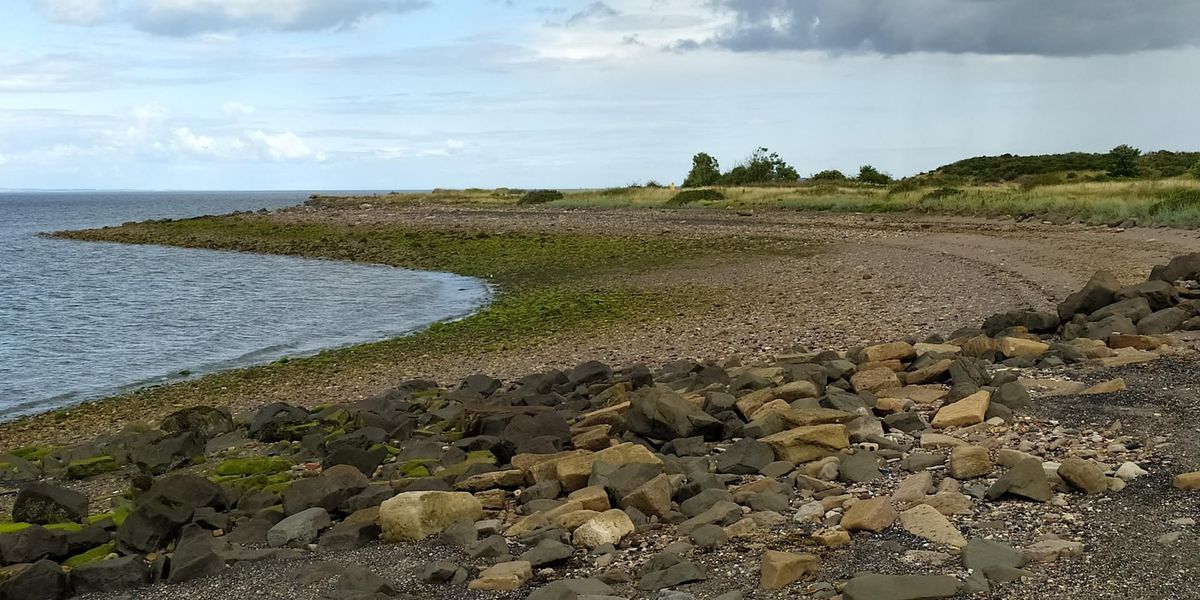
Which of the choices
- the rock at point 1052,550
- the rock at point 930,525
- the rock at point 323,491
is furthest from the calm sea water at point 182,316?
the rock at point 1052,550

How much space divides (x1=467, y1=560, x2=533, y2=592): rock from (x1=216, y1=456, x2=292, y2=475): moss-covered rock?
15.7 feet

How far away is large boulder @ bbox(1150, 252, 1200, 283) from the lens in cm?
1543

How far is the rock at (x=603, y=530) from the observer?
6.84 meters

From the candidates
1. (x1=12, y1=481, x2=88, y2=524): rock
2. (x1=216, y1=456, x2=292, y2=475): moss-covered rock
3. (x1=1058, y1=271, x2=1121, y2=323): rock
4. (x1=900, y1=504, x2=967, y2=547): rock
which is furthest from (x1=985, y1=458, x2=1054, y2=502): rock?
(x1=1058, y1=271, x2=1121, y2=323): rock

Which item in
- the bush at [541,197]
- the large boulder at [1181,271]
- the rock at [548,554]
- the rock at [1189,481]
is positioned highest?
the bush at [541,197]

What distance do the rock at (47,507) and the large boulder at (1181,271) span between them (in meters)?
14.7

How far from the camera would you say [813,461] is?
27.0ft

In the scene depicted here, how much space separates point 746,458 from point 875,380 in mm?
2852

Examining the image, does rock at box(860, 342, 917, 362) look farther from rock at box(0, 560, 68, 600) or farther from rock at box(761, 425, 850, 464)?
rock at box(0, 560, 68, 600)

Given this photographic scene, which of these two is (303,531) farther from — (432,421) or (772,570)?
(432,421)

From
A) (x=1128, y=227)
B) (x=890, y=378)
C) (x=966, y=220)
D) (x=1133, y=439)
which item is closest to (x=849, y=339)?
(x=890, y=378)

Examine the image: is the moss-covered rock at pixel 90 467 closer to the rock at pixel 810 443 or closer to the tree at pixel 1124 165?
the rock at pixel 810 443

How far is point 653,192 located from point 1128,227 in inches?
1666

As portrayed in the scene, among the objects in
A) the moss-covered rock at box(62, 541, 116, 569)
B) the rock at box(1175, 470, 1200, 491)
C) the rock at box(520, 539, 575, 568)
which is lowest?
the moss-covered rock at box(62, 541, 116, 569)
